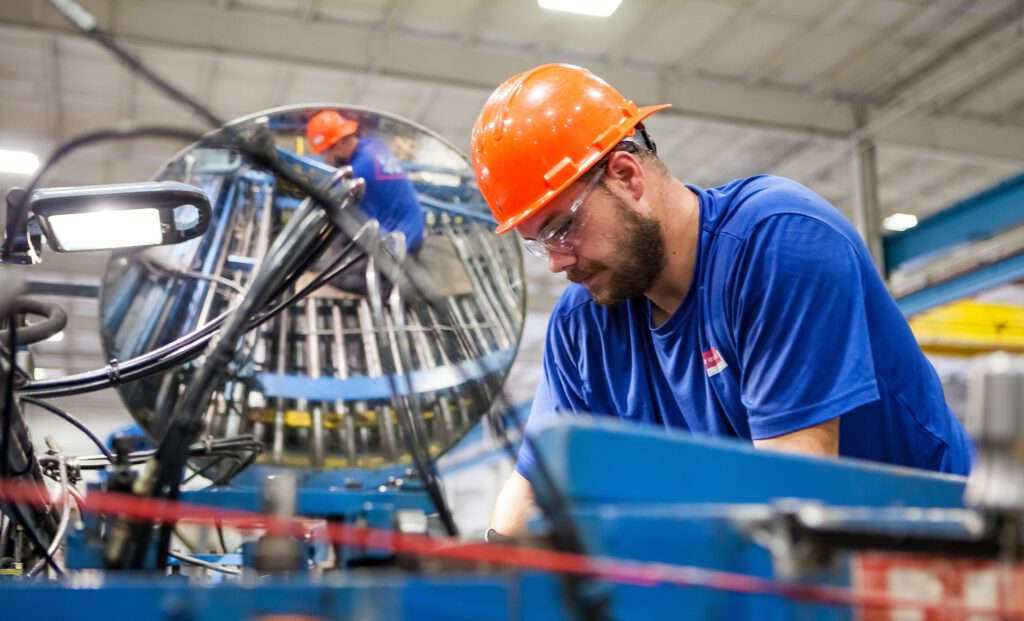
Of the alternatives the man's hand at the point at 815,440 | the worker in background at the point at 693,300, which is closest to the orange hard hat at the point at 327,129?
the worker in background at the point at 693,300

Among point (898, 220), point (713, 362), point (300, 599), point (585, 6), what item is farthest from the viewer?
point (898, 220)

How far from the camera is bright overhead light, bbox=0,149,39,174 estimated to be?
6363 mm

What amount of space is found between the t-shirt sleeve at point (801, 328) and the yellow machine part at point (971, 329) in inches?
179

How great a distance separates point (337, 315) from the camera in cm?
216

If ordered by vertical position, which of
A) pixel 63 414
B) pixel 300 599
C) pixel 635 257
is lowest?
pixel 300 599

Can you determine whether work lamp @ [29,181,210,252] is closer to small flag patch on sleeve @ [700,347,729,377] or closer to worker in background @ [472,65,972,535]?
worker in background @ [472,65,972,535]

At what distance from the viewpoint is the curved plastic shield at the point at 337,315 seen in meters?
2.11

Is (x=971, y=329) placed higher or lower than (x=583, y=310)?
higher

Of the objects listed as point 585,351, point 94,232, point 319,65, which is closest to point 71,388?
point 94,232

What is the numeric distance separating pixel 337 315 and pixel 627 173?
36.5 inches

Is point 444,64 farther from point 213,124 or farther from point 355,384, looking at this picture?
point 213,124

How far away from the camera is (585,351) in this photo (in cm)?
162

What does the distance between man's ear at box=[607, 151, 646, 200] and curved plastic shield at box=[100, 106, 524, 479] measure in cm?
69

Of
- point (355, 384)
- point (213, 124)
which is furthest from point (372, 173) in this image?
point (213, 124)
